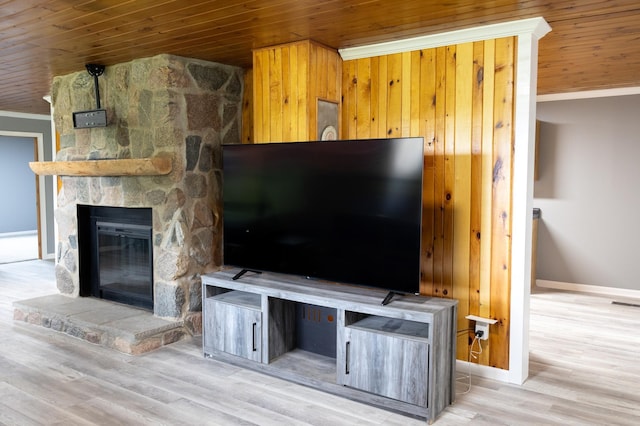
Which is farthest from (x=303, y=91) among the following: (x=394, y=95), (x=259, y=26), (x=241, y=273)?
(x=241, y=273)

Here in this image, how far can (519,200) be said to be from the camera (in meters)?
3.13

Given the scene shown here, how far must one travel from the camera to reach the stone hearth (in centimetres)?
400

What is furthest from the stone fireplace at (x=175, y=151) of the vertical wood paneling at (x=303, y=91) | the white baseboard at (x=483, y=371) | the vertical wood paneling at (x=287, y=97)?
the white baseboard at (x=483, y=371)

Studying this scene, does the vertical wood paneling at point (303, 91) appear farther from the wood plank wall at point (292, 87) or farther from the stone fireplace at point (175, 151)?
the stone fireplace at point (175, 151)

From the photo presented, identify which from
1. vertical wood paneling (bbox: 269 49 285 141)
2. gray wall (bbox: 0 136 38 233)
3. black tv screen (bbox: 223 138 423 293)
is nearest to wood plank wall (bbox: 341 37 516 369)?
black tv screen (bbox: 223 138 423 293)

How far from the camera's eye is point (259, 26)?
3137 mm

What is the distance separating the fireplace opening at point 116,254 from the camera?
438cm

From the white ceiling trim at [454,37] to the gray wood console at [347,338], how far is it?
1.64 m

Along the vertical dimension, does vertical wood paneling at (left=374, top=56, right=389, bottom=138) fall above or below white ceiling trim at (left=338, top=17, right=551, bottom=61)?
below

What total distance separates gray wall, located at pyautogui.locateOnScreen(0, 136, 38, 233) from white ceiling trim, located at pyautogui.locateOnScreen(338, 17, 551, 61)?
9062mm

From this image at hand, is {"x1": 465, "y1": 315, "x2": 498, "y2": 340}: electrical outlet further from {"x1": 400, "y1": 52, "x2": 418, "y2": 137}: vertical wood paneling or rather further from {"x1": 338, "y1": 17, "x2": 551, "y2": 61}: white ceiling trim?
{"x1": 338, "y1": 17, "x2": 551, "y2": 61}: white ceiling trim

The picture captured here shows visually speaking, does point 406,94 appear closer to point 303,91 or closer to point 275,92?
point 303,91

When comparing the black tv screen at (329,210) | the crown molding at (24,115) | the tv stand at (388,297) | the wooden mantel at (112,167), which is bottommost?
the tv stand at (388,297)

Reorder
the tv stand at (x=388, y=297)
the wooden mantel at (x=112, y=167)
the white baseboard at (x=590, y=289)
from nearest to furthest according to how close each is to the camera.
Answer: the tv stand at (x=388, y=297)
the wooden mantel at (x=112, y=167)
the white baseboard at (x=590, y=289)
